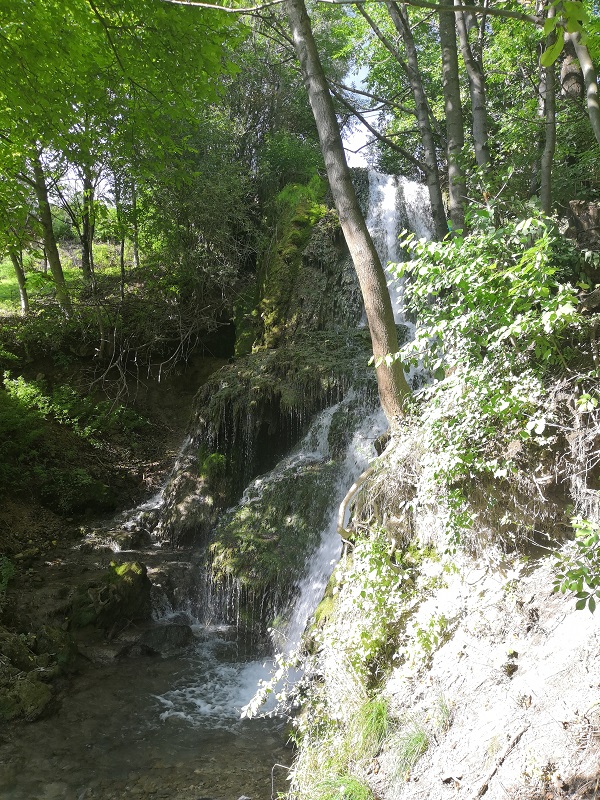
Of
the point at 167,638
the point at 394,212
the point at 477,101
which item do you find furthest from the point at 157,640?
the point at 394,212

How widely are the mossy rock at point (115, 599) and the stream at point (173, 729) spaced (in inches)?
17.4

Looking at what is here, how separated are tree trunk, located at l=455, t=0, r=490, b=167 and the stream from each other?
2335 millimetres

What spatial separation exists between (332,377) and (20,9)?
6.17 metres

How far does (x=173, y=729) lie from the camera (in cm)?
539

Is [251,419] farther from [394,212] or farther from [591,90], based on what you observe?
[591,90]

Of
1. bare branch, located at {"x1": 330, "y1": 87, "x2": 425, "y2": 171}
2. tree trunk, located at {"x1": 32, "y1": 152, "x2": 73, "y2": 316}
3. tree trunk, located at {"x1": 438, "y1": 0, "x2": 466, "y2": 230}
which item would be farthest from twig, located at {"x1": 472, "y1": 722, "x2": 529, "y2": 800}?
tree trunk, located at {"x1": 32, "y1": 152, "x2": 73, "y2": 316}

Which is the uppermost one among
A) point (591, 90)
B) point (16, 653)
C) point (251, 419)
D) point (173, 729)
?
point (591, 90)

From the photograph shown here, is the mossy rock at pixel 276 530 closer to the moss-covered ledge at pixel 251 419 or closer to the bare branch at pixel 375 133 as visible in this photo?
the moss-covered ledge at pixel 251 419

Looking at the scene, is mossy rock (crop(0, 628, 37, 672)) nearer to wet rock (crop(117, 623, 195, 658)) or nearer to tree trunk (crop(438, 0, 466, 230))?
wet rock (crop(117, 623, 195, 658))

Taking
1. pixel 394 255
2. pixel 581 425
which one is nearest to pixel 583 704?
pixel 581 425

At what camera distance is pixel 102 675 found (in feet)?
20.9

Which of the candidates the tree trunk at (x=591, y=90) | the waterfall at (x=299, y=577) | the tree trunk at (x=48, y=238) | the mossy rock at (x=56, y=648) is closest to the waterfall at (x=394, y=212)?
the waterfall at (x=299, y=577)

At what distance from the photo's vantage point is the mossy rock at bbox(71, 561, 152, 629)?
7.16 m

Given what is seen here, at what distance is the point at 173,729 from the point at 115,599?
2291 mm
